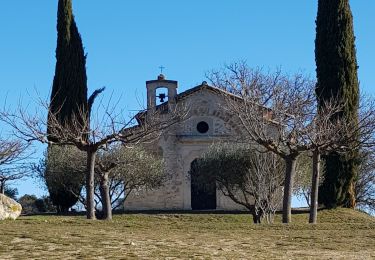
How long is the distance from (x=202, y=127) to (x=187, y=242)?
1041 inches

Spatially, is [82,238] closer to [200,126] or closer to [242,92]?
[242,92]

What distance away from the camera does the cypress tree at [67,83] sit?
1341 inches

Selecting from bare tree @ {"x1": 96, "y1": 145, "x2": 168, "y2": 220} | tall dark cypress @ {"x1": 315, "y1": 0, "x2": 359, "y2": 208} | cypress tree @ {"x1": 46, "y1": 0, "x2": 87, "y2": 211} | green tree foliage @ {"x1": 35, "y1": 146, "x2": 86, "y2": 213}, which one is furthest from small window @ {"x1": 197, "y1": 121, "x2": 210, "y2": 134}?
green tree foliage @ {"x1": 35, "y1": 146, "x2": 86, "y2": 213}

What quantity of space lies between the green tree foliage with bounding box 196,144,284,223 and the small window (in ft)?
15.0

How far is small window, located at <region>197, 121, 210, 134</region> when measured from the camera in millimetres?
38562

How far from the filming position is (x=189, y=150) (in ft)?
126

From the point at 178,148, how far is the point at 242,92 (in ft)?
49.1

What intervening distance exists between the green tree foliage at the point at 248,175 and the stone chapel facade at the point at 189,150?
145 inches

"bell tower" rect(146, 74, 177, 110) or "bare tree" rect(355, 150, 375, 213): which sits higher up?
"bell tower" rect(146, 74, 177, 110)

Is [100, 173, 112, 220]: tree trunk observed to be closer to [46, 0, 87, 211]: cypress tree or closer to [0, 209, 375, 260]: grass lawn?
[0, 209, 375, 260]: grass lawn

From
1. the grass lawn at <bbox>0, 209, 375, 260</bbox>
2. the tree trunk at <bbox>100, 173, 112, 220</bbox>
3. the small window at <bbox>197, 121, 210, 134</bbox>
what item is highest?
the small window at <bbox>197, 121, 210, 134</bbox>

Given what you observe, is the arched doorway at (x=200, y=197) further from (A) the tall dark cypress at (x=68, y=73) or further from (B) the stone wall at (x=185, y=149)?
(A) the tall dark cypress at (x=68, y=73)

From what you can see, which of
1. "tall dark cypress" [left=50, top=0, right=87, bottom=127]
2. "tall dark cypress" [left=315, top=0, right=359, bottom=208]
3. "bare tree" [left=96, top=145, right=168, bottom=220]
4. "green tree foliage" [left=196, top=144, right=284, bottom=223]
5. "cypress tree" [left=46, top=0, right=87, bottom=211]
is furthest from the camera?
"tall dark cypress" [left=50, top=0, right=87, bottom=127]

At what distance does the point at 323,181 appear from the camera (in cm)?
3419
